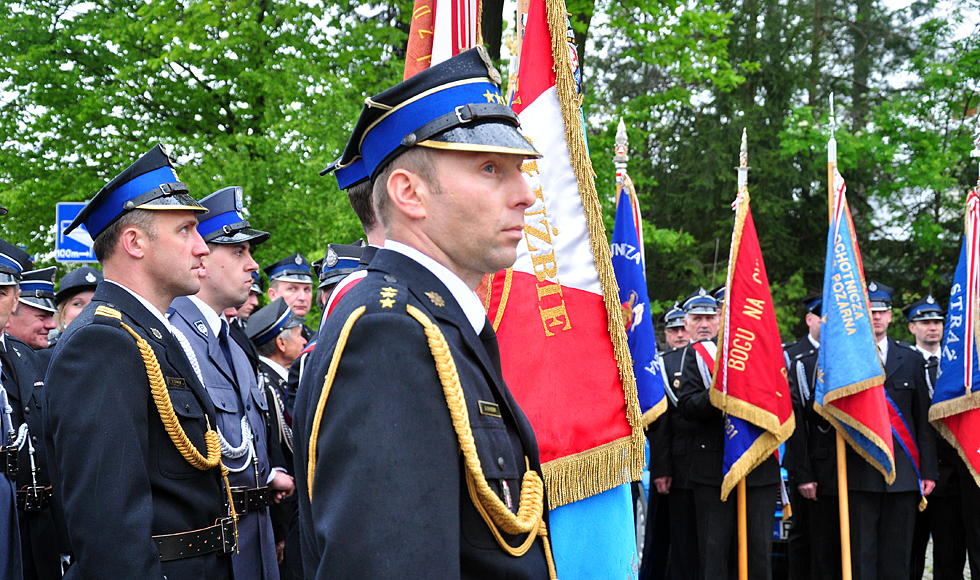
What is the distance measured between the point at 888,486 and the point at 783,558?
173 centimetres

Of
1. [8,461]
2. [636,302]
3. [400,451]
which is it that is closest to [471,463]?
[400,451]

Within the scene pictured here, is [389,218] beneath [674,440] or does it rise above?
above

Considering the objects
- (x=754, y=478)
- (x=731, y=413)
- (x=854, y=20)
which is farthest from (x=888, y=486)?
(x=854, y=20)

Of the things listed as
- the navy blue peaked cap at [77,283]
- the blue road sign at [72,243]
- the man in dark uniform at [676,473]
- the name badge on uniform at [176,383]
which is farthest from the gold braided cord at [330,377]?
the blue road sign at [72,243]

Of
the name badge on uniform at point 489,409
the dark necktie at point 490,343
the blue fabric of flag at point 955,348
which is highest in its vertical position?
the dark necktie at point 490,343

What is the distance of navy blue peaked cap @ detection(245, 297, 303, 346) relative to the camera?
6234mm

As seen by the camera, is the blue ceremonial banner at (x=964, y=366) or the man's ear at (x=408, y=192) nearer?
the man's ear at (x=408, y=192)

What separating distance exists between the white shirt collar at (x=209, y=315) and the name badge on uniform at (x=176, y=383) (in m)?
1.04

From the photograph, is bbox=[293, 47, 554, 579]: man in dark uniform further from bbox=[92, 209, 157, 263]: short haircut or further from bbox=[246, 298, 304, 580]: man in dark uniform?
bbox=[246, 298, 304, 580]: man in dark uniform

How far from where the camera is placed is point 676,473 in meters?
7.76

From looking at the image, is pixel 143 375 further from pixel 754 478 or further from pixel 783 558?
pixel 783 558

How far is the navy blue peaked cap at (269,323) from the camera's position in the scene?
6234 millimetres

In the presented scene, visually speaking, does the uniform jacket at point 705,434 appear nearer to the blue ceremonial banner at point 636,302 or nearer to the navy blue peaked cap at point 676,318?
the blue ceremonial banner at point 636,302

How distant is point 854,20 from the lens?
19.2 metres
